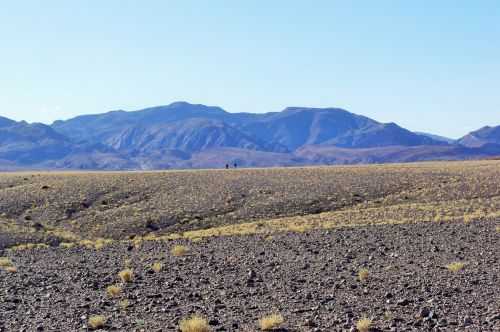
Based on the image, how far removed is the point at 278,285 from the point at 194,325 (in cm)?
565

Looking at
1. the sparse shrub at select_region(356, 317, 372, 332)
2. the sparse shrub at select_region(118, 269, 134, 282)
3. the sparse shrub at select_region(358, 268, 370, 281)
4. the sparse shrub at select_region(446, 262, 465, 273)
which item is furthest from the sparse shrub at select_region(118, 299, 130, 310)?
the sparse shrub at select_region(446, 262, 465, 273)

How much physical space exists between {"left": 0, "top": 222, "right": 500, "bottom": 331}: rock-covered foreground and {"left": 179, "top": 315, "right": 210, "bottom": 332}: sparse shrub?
48cm

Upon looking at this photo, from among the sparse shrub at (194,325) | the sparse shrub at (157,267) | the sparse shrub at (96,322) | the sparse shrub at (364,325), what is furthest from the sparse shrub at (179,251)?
the sparse shrub at (364,325)

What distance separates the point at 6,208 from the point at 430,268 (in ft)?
131

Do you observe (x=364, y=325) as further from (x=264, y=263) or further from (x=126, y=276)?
(x=264, y=263)

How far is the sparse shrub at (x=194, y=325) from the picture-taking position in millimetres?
13414

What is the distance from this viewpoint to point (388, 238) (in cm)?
2816

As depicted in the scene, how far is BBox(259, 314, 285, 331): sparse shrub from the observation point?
45.3ft

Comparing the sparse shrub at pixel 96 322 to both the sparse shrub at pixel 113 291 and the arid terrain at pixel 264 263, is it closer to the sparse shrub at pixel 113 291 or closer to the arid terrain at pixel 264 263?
the arid terrain at pixel 264 263

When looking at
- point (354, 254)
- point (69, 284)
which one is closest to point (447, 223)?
point (354, 254)

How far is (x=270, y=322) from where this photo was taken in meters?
13.8

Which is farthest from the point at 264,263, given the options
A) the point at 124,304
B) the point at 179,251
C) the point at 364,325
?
the point at 364,325

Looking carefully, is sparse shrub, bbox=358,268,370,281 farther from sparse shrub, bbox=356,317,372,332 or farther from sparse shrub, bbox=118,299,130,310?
sparse shrub, bbox=118,299,130,310

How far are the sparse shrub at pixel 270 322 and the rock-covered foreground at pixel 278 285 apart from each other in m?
0.26
